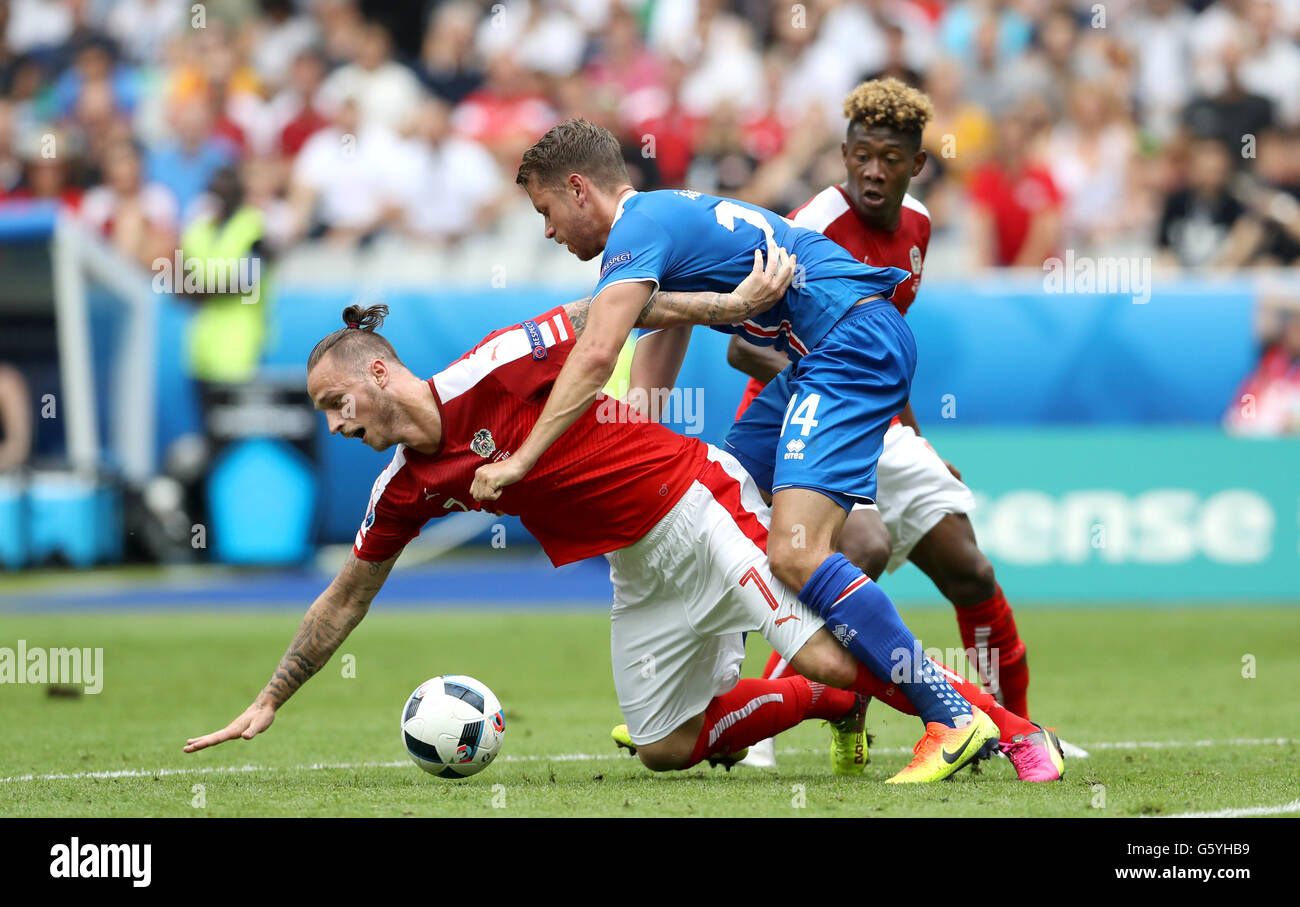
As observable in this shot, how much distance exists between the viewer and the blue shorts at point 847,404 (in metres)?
5.61

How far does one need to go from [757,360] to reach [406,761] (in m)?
2.16

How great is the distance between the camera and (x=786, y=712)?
6066 mm

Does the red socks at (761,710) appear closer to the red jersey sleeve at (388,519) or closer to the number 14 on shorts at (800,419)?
the number 14 on shorts at (800,419)

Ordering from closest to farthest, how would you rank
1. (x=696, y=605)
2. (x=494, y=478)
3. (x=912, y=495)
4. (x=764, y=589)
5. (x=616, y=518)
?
(x=494, y=478), (x=764, y=589), (x=616, y=518), (x=696, y=605), (x=912, y=495)

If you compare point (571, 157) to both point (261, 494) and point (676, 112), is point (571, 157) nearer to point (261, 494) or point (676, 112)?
point (261, 494)

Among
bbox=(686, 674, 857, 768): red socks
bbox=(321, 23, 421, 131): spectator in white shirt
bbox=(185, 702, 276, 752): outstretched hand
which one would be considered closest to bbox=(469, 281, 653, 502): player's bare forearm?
bbox=(185, 702, 276, 752): outstretched hand

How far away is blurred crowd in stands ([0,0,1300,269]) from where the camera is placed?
52.4 ft

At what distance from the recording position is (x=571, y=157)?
223 inches

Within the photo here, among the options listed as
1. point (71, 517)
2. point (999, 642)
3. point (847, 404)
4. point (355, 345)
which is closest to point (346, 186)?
point (71, 517)

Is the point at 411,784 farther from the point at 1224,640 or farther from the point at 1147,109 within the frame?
the point at 1147,109

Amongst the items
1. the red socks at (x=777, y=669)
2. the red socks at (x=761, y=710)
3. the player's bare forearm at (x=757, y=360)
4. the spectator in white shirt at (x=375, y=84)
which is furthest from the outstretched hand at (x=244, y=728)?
the spectator in white shirt at (x=375, y=84)

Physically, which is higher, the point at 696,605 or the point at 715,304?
the point at 715,304

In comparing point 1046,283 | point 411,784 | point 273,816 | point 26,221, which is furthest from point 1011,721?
point 26,221

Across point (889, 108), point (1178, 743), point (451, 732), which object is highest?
point (889, 108)
